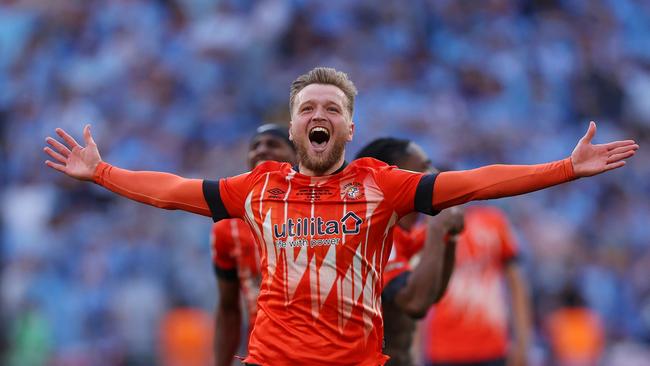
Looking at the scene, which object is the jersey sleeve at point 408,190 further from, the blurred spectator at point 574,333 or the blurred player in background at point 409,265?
the blurred spectator at point 574,333

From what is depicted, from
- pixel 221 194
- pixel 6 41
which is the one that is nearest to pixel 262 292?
pixel 221 194

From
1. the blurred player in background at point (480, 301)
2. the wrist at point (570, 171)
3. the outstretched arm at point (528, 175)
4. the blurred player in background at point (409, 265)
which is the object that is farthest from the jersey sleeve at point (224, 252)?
the wrist at point (570, 171)

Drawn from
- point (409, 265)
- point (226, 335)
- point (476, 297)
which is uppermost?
point (476, 297)

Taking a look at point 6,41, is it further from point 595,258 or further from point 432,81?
point 595,258

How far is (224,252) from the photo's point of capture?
6453 mm

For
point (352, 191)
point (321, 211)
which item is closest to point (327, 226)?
point (321, 211)

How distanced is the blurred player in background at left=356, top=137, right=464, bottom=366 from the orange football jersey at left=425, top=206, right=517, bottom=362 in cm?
180

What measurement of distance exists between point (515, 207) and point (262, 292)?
24.5 ft

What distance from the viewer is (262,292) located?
494 cm

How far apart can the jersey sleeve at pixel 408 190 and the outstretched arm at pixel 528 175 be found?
0.11ft

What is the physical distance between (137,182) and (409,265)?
1914 millimetres

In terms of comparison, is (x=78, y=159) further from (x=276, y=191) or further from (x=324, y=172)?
(x=324, y=172)

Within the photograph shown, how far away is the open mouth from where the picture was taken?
194 inches

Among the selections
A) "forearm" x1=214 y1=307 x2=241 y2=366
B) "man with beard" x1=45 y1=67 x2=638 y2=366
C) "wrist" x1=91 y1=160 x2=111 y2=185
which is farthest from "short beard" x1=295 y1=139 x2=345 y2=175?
"forearm" x1=214 y1=307 x2=241 y2=366
